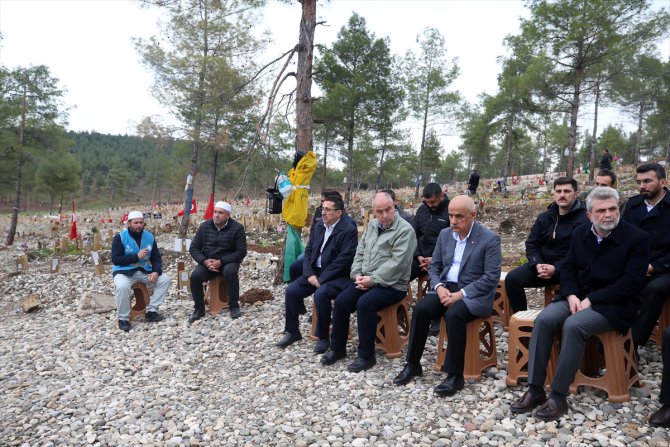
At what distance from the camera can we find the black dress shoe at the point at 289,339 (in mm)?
4801

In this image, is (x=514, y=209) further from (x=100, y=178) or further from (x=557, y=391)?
(x=100, y=178)

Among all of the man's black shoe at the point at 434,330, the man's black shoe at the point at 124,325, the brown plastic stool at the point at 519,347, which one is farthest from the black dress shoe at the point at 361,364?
the man's black shoe at the point at 124,325

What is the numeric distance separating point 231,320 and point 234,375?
5.04ft

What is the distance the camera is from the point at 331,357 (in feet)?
14.0

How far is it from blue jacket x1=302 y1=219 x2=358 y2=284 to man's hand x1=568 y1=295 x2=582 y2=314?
2.10 metres

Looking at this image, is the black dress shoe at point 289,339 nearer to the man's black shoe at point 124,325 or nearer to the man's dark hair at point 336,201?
the man's dark hair at point 336,201

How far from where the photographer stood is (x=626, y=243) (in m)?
3.10

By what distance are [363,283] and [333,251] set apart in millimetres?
723

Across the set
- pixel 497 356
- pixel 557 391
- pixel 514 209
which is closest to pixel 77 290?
pixel 497 356

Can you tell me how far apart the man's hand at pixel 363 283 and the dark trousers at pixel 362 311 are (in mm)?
44

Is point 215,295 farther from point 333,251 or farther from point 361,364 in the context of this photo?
point 361,364

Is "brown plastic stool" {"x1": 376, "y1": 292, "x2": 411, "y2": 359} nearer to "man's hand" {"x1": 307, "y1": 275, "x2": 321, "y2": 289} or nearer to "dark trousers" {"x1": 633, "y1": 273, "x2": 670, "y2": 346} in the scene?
"man's hand" {"x1": 307, "y1": 275, "x2": 321, "y2": 289}

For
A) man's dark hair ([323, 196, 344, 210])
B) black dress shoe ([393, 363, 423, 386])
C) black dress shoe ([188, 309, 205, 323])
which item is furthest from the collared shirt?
black dress shoe ([188, 309, 205, 323])

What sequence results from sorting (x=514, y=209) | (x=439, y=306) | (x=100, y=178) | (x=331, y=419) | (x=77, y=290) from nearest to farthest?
(x=331, y=419), (x=439, y=306), (x=77, y=290), (x=514, y=209), (x=100, y=178)
